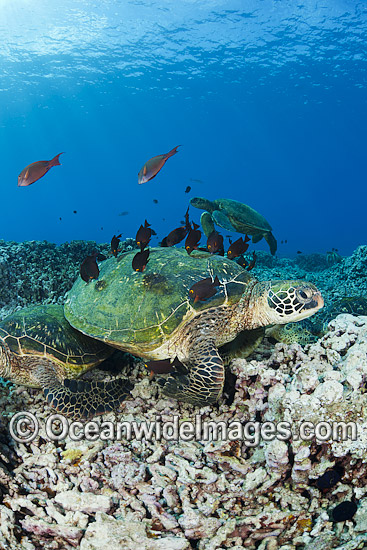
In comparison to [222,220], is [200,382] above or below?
above

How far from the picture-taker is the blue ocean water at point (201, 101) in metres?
32.1

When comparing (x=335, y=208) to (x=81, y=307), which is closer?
(x=81, y=307)

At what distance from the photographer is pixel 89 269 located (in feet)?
11.5

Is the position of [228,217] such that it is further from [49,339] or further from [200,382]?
[200,382]

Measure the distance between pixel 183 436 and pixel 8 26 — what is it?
44.1 m

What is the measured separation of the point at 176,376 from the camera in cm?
280

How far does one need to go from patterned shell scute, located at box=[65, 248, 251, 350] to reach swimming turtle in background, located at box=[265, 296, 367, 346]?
0.89m

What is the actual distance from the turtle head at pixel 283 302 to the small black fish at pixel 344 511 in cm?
147

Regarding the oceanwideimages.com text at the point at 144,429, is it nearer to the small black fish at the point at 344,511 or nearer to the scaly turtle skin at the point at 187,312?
the scaly turtle skin at the point at 187,312

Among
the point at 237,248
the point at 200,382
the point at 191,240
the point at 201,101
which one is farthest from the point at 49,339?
the point at 201,101

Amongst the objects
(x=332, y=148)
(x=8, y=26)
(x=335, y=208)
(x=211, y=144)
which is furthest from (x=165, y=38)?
(x=335, y=208)

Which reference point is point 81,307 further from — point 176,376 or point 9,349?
point 176,376

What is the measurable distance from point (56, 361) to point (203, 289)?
64.7 inches

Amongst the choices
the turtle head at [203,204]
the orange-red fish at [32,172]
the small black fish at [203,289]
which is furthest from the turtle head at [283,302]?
the turtle head at [203,204]
